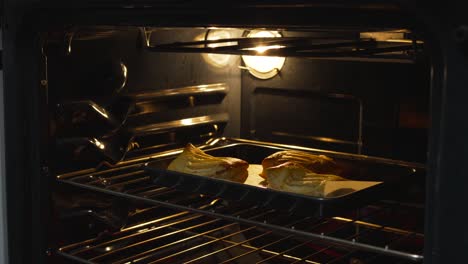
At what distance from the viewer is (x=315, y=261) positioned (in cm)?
150

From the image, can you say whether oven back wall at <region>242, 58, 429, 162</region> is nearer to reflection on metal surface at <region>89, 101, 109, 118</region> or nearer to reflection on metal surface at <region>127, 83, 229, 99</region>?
reflection on metal surface at <region>127, 83, 229, 99</region>

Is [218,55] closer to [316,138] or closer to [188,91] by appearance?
[188,91]

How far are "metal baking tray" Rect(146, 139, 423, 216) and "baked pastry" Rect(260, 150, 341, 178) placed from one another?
0.03 metres

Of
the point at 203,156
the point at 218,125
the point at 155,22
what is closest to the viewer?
the point at 155,22

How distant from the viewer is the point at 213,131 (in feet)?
5.53

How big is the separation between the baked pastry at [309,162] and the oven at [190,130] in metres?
0.05

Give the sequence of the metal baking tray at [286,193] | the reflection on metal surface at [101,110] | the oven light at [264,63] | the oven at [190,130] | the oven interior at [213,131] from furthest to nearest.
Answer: the oven light at [264,63], the reflection on metal surface at [101,110], the oven interior at [213,131], the oven at [190,130], the metal baking tray at [286,193]

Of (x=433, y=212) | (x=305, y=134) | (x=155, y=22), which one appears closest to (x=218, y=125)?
(x=305, y=134)

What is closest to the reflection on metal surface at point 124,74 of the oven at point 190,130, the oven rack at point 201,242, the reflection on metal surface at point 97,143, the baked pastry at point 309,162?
the oven at point 190,130

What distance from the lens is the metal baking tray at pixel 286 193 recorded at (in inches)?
45.7

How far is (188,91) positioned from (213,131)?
13 centimetres

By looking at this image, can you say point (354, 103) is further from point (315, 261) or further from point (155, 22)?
point (155, 22)

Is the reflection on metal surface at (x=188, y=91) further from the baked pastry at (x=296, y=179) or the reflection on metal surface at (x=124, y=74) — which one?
the baked pastry at (x=296, y=179)

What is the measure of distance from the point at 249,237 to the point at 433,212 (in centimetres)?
76
